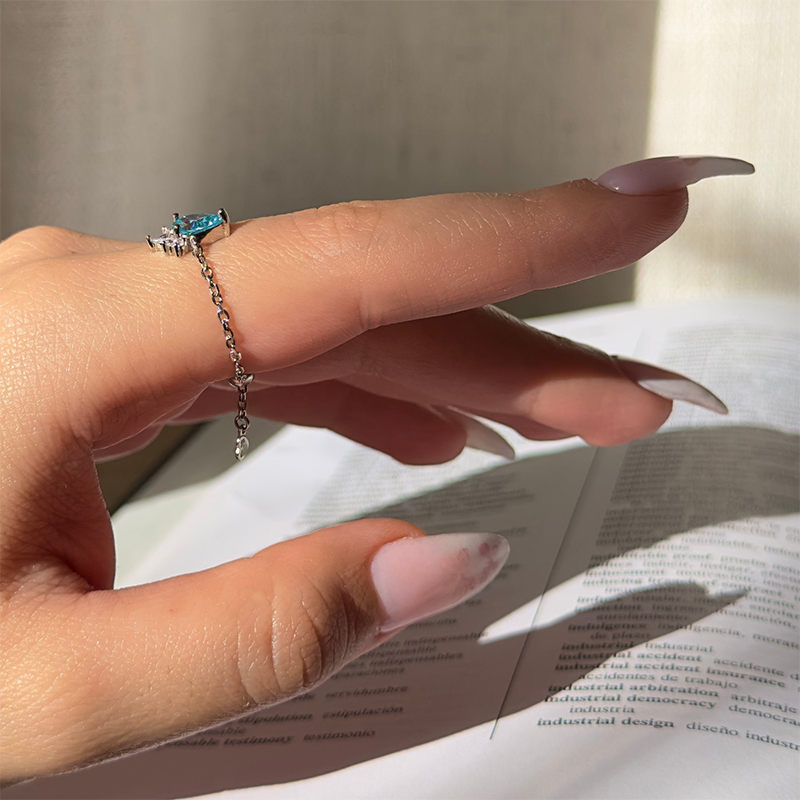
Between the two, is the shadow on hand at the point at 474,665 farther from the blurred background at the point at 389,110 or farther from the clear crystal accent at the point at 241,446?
the blurred background at the point at 389,110

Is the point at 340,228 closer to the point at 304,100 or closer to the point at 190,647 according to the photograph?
the point at 190,647

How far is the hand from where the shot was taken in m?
0.27

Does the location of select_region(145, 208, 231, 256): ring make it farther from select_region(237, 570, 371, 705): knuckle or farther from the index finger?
select_region(237, 570, 371, 705): knuckle

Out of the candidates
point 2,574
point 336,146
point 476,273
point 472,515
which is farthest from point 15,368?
point 336,146

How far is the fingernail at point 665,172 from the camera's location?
319 mm

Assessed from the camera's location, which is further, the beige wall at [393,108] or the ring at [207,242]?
the beige wall at [393,108]

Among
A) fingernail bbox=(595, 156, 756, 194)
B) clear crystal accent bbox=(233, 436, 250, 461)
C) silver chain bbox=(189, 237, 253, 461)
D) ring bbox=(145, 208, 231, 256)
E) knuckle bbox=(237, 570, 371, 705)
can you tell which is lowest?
knuckle bbox=(237, 570, 371, 705)

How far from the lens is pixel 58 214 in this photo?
0.72 meters

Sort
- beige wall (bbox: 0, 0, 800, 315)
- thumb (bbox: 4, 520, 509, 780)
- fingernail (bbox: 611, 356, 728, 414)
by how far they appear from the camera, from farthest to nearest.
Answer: beige wall (bbox: 0, 0, 800, 315)
fingernail (bbox: 611, 356, 728, 414)
thumb (bbox: 4, 520, 509, 780)

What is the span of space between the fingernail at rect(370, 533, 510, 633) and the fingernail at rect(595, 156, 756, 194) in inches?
6.4

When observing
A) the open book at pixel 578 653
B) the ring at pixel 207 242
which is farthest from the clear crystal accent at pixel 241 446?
the open book at pixel 578 653

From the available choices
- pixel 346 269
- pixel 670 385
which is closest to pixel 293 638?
pixel 346 269

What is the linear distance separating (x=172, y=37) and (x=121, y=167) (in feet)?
0.41

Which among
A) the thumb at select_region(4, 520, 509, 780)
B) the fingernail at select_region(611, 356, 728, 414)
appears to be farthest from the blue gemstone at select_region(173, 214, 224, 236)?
the fingernail at select_region(611, 356, 728, 414)
